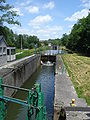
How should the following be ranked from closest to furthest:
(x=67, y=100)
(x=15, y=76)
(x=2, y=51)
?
(x=67, y=100) < (x=15, y=76) < (x=2, y=51)

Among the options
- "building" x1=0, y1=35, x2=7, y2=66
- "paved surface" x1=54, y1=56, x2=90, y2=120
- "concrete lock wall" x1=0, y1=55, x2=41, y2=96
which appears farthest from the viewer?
"building" x1=0, y1=35, x2=7, y2=66

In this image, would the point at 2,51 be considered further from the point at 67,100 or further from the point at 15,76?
the point at 67,100

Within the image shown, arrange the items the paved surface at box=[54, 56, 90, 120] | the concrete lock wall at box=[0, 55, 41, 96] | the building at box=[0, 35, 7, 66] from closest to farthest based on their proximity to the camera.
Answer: the paved surface at box=[54, 56, 90, 120], the concrete lock wall at box=[0, 55, 41, 96], the building at box=[0, 35, 7, 66]

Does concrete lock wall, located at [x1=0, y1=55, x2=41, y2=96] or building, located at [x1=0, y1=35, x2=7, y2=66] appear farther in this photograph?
building, located at [x1=0, y1=35, x2=7, y2=66]

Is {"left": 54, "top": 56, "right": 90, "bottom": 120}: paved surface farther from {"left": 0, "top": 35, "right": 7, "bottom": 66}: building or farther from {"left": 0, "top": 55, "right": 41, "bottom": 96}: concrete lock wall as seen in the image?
{"left": 0, "top": 35, "right": 7, "bottom": 66}: building

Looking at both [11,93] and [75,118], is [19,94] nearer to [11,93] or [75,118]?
[11,93]

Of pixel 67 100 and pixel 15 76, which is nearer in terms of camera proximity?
pixel 67 100

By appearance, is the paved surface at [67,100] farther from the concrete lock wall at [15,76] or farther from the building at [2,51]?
the building at [2,51]

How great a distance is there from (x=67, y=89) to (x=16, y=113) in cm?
319

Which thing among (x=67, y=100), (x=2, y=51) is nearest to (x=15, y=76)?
(x=2, y=51)

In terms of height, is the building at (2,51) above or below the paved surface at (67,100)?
above

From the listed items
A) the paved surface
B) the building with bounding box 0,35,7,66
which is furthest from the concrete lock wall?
the paved surface

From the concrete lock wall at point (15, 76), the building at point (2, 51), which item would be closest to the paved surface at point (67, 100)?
the concrete lock wall at point (15, 76)

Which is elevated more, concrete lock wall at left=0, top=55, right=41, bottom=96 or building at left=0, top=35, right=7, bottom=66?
building at left=0, top=35, right=7, bottom=66
